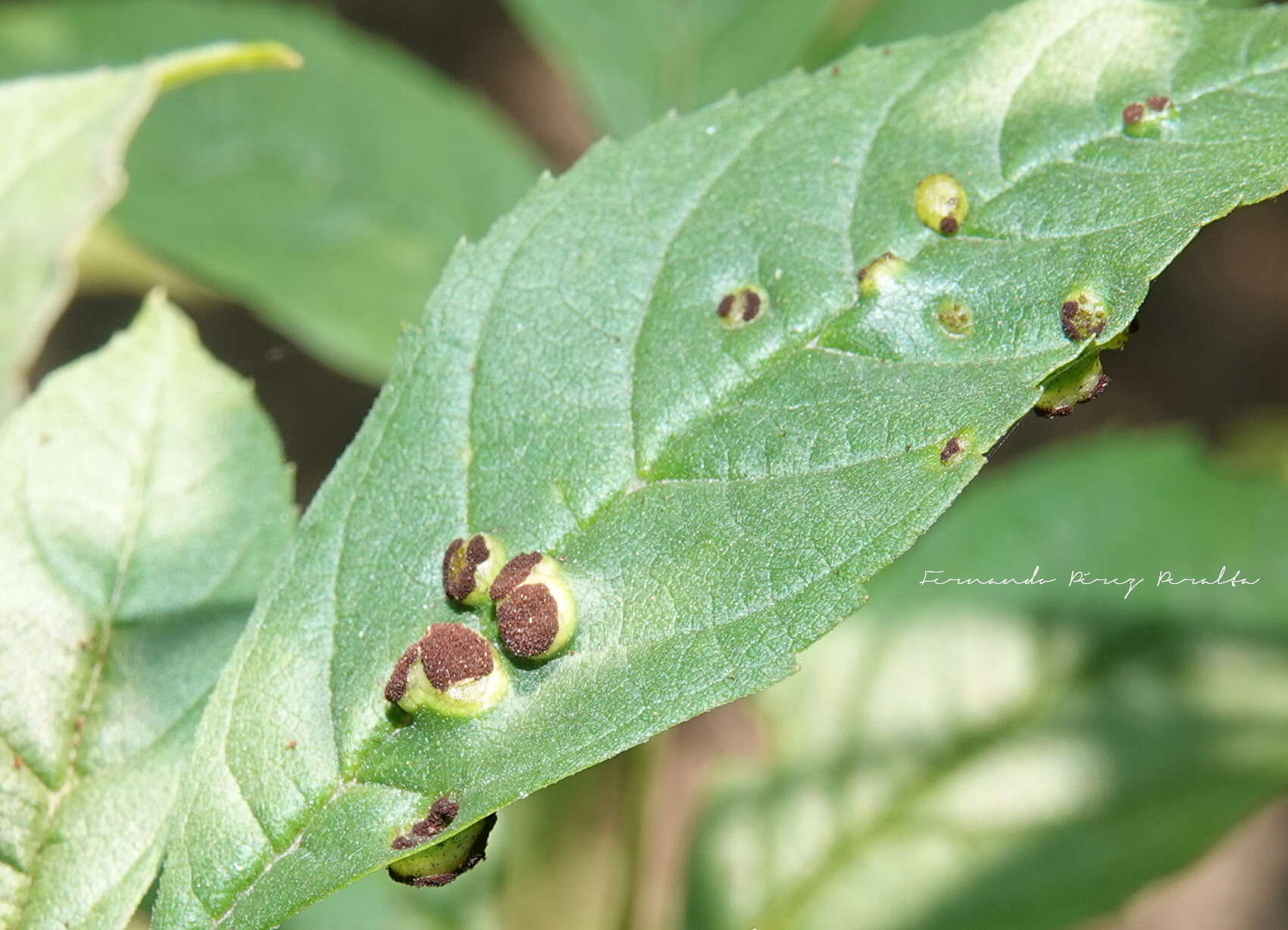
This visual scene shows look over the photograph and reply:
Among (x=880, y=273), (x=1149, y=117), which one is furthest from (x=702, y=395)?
(x=1149, y=117)

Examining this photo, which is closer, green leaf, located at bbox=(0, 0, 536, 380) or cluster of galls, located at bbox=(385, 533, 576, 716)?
cluster of galls, located at bbox=(385, 533, 576, 716)

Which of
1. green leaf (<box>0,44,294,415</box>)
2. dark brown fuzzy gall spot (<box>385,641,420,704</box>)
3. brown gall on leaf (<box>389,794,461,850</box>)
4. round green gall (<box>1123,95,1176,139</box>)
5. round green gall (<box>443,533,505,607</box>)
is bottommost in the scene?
brown gall on leaf (<box>389,794,461,850</box>)

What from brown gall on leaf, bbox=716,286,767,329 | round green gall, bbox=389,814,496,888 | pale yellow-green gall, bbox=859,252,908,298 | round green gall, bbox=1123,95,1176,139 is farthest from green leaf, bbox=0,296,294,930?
round green gall, bbox=1123,95,1176,139

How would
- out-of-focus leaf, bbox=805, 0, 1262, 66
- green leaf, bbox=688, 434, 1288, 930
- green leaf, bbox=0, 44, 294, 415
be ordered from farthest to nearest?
out-of-focus leaf, bbox=805, 0, 1262, 66
green leaf, bbox=688, 434, 1288, 930
green leaf, bbox=0, 44, 294, 415

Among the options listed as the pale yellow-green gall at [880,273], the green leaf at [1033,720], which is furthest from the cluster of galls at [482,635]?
the green leaf at [1033,720]

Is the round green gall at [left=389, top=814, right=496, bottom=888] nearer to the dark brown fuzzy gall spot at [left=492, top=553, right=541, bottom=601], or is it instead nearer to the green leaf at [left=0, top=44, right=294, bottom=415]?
the dark brown fuzzy gall spot at [left=492, top=553, right=541, bottom=601]

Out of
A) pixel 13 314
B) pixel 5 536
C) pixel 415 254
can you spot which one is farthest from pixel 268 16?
pixel 5 536

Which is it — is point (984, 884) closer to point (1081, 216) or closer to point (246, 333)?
point (1081, 216)
